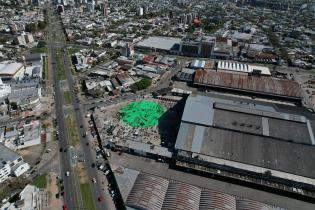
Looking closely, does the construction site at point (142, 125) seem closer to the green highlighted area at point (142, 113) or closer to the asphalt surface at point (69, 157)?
the green highlighted area at point (142, 113)

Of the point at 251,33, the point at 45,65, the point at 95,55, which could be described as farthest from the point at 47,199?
the point at 251,33

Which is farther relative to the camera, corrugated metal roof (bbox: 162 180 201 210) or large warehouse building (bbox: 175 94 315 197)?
large warehouse building (bbox: 175 94 315 197)

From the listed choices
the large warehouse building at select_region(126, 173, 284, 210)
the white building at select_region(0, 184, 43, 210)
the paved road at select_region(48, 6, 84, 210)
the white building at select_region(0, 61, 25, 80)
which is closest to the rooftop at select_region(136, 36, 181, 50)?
the paved road at select_region(48, 6, 84, 210)

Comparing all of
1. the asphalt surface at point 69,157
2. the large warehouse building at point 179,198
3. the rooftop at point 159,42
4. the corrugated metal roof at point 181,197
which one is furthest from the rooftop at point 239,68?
the large warehouse building at point 179,198

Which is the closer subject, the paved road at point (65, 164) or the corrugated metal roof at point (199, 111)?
the paved road at point (65, 164)

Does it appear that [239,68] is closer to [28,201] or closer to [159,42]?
[159,42]

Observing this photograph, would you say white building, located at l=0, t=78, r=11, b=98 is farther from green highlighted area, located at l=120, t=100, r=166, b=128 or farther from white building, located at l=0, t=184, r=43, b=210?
white building, located at l=0, t=184, r=43, b=210
